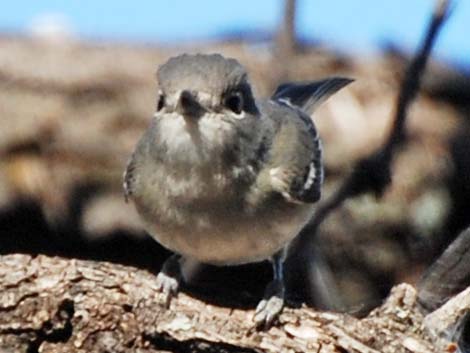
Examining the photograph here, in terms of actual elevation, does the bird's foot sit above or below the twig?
below

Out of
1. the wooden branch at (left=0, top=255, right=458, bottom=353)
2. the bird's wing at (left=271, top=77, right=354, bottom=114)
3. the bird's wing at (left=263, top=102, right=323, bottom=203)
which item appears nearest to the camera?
the wooden branch at (left=0, top=255, right=458, bottom=353)

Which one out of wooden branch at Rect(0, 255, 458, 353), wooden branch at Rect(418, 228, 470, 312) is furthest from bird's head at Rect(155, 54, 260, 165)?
wooden branch at Rect(418, 228, 470, 312)

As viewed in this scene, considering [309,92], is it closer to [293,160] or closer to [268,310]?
[293,160]

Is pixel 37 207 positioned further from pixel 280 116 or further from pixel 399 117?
pixel 399 117

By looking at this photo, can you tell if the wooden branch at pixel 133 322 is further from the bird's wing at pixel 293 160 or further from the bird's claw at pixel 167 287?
the bird's wing at pixel 293 160

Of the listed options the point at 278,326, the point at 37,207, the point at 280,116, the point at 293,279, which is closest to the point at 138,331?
the point at 278,326

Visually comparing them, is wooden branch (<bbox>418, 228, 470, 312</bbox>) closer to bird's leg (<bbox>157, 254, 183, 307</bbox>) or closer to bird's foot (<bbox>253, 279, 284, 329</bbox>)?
bird's foot (<bbox>253, 279, 284, 329</bbox>)

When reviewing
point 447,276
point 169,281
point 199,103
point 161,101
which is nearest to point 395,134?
point 447,276
